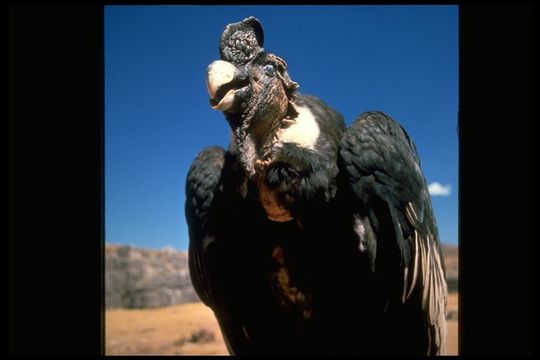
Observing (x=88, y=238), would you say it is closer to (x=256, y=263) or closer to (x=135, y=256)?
(x=256, y=263)

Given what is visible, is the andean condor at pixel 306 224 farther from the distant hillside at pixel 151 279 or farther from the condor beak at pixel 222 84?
the distant hillside at pixel 151 279

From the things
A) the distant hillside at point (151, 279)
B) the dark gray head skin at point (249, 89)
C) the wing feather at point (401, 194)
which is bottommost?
the distant hillside at point (151, 279)

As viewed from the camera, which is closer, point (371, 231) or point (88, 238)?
point (88, 238)

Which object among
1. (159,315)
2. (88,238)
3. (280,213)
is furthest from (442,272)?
(159,315)

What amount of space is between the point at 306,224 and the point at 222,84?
2.51ft

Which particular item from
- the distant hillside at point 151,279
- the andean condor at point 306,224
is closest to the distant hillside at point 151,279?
the distant hillside at point 151,279

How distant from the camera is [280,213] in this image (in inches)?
105

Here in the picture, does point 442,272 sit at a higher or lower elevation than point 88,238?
lower

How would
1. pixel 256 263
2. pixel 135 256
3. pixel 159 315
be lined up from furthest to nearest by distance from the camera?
pixel 135 256 → pixel 159 315 → pixel 256 263

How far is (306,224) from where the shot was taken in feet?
8.84

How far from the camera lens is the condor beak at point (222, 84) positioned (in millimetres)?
2586

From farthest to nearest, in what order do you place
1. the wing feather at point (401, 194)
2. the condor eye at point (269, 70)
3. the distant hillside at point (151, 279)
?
the distant hillside at point (151, 279) < the condor eye at point (269, 70) < the wing feather at point (401, 194)
